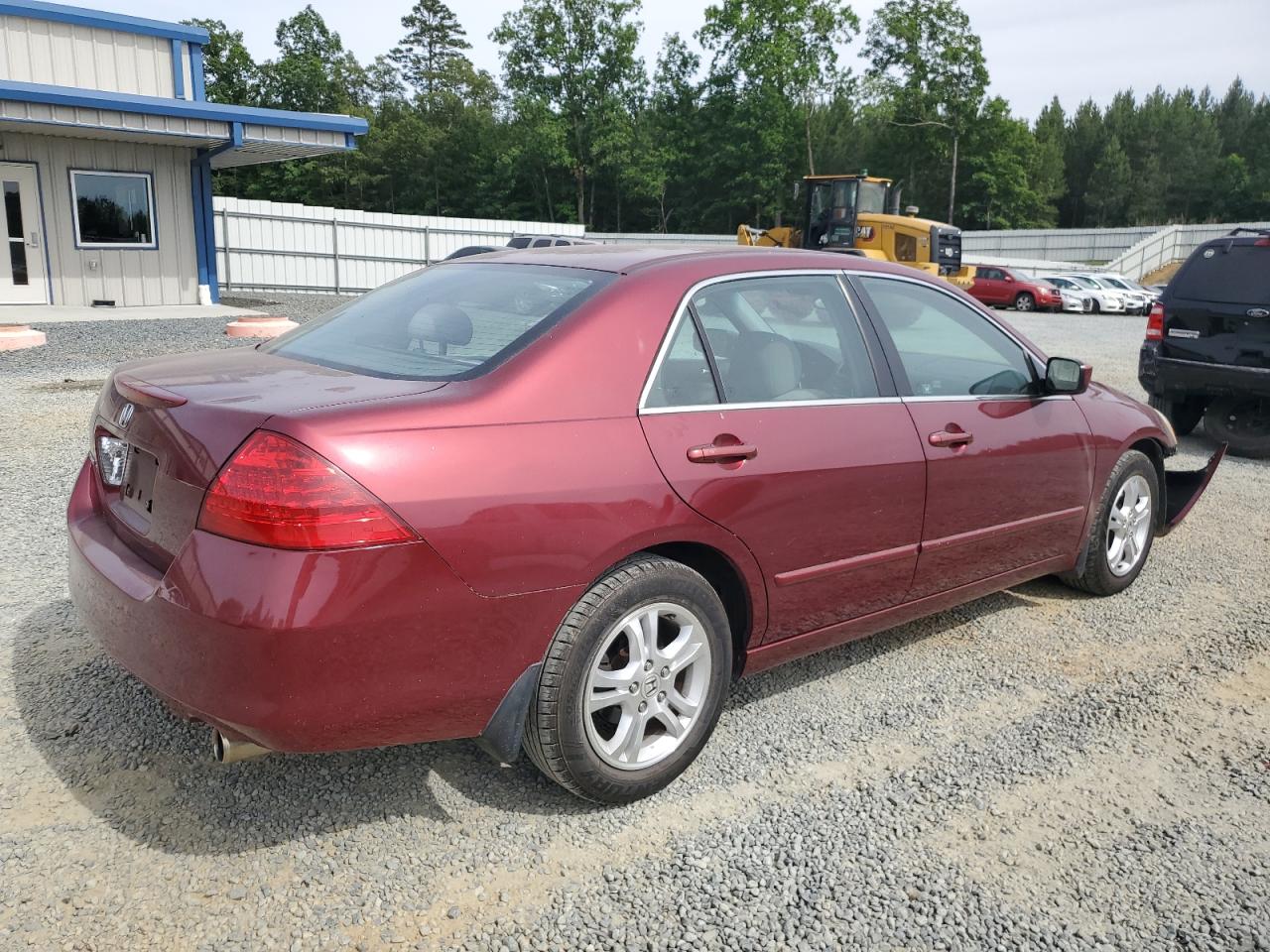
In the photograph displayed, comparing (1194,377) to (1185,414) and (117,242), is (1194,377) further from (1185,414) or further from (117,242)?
(117,242)

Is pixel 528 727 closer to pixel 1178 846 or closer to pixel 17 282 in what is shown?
pixel 1178 846

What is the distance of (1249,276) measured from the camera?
8102 mm

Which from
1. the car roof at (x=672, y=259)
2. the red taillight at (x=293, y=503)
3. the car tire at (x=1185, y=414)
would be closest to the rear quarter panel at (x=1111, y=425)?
Answer: the car roof at (x=672, y=259)

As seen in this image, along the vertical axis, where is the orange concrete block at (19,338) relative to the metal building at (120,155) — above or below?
below

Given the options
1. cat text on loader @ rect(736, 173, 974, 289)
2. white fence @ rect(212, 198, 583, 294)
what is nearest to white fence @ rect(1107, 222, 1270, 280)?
cat text on loader @ rect(736, 173, 974, 289)

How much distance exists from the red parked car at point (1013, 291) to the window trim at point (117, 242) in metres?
22.5

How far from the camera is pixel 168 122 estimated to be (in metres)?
16.4

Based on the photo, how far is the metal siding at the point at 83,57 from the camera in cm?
1698

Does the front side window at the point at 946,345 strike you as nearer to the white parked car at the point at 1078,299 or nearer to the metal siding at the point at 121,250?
the metal siding at the point at 121,250

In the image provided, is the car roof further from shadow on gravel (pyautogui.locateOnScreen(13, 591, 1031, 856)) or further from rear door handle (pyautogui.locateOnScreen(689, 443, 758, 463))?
shadow on gravel (pyautogui.locateOnScreen(13, 591, 1031, 856))

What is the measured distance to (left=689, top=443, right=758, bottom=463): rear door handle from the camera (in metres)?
2.97

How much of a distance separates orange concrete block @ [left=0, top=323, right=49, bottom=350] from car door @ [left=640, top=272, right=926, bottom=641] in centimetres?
1180

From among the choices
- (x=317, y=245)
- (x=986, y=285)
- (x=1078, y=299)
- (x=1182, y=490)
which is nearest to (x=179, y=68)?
(x=317, y=245)

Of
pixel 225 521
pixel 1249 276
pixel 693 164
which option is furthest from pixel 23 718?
pixel 693 164
